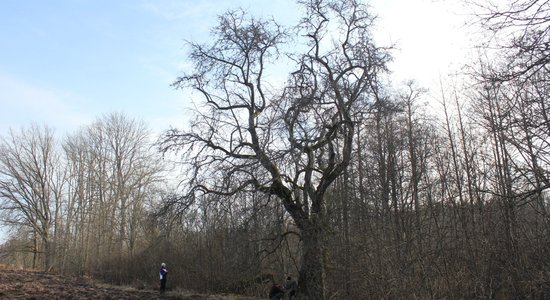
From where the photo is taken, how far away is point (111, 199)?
163ft

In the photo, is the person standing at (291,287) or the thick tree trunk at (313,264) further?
the person standing at (291,287)

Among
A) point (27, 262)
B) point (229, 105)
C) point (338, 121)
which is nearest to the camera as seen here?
point (338, 121)

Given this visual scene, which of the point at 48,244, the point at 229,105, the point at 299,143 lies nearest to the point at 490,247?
the point at 299,143

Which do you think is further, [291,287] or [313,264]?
[291,287]

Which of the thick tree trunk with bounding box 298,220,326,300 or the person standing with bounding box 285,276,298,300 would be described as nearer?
the thick tree trunk with bounding box 298,220,326,300

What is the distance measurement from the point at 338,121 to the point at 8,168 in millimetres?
42554

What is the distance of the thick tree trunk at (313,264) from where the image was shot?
731 inches

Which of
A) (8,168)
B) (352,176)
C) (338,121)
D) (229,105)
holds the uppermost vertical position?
(8,168)

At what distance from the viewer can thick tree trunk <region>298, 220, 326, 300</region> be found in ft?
61.0

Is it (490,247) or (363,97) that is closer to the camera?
(490,247)

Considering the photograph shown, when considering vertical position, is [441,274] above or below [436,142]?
below

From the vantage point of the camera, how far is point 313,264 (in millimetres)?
18844

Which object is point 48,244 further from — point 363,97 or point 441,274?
point 441,274

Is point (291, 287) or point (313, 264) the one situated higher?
point (313, 264)
